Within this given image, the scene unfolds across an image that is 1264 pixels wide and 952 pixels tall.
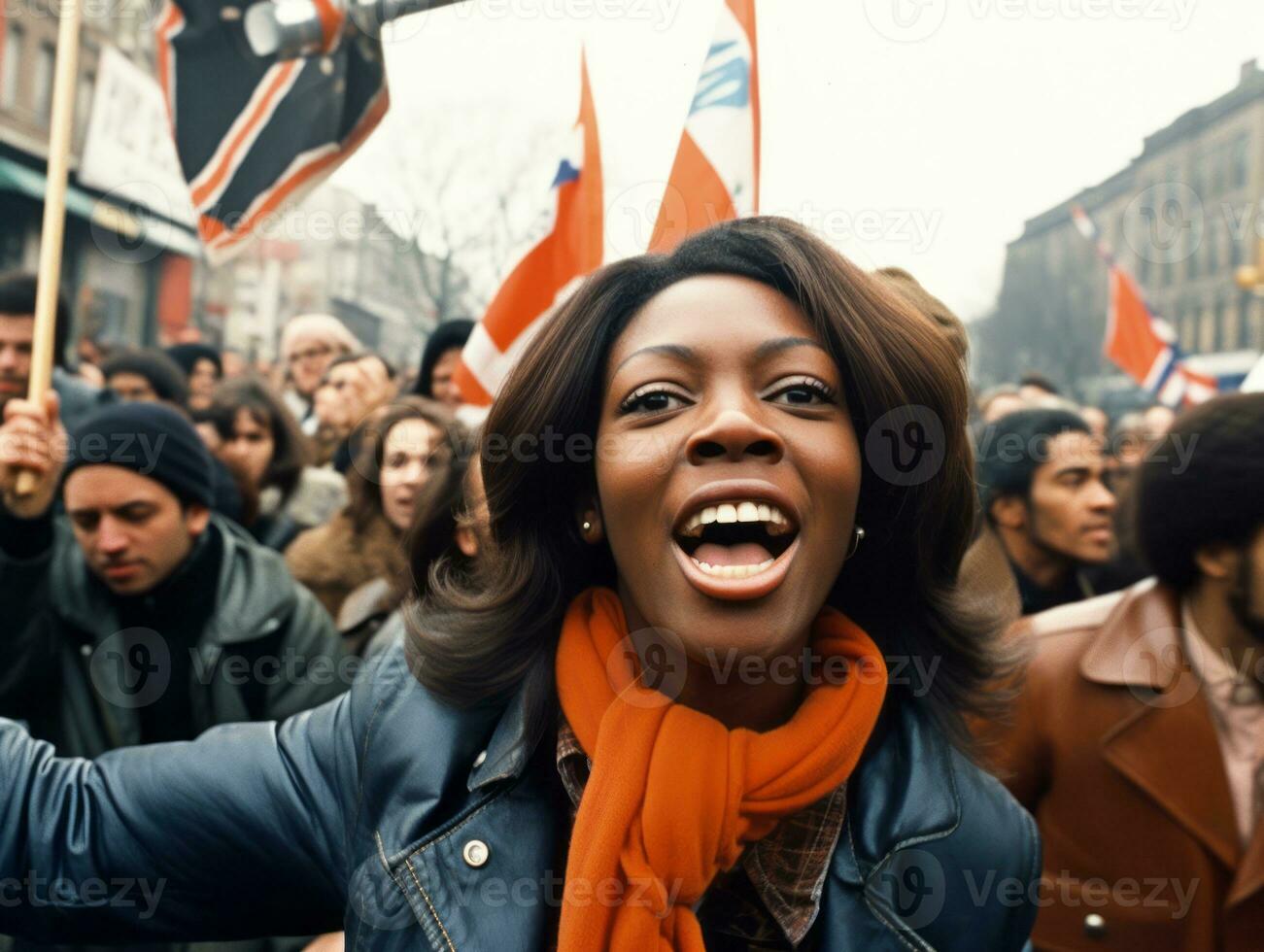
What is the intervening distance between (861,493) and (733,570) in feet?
1.42

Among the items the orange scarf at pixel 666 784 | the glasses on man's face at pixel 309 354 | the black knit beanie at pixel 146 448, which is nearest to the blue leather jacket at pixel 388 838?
the orange scarf at pixel 666 784

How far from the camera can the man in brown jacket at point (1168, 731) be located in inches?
113

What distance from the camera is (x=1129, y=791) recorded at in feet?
9.86

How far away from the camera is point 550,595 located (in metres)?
2.23

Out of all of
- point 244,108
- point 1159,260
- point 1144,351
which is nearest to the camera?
point 244,108

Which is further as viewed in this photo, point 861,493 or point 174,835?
point 861,493

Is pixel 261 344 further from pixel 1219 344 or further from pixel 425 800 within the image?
pixel 425 800

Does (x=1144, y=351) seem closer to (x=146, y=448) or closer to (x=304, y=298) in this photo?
(x=146, y=448)

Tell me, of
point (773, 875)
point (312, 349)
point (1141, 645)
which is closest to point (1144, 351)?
point (312, 349)

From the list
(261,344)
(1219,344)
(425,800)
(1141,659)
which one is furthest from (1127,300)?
(1219,344)

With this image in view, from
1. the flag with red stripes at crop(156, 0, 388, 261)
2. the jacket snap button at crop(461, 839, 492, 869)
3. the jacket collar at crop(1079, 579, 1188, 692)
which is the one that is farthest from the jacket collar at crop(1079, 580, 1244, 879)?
the flag with red stripes at crop(156, 0, 388, 261)

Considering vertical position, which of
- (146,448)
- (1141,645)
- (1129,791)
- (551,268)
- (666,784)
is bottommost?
(1129,791)

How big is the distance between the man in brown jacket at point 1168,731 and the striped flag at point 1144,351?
18.1 ft

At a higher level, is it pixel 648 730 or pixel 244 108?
pixel 244 108
